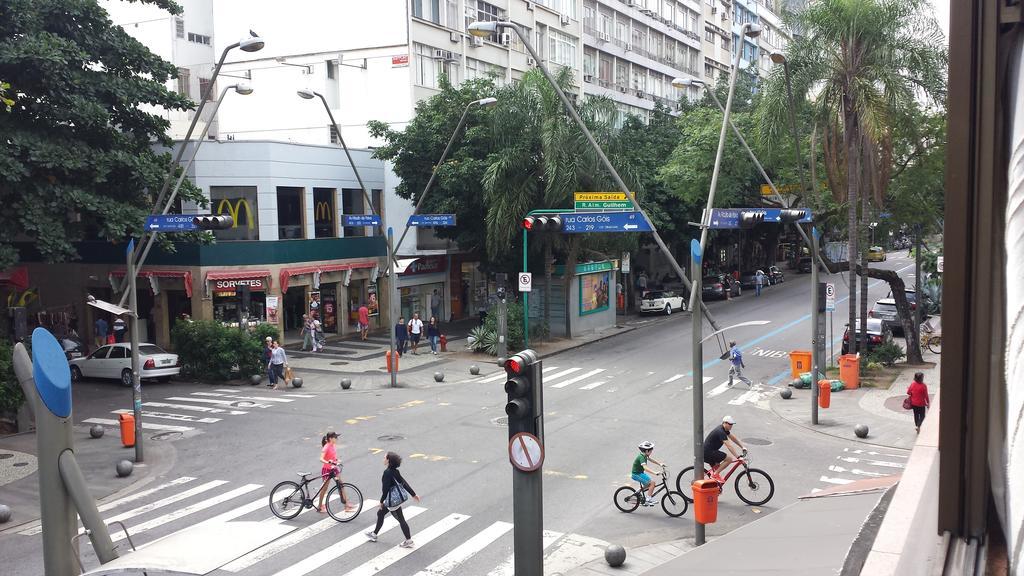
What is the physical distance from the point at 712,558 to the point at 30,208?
2039cm

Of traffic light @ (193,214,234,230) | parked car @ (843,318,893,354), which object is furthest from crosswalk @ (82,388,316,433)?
parked car @ (843,318,893,354)

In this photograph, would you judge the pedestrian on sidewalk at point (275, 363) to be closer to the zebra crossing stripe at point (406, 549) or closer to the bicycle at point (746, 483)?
the zebra crossing stripe at point (406, 549)

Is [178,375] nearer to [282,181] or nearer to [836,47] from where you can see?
[282,181]

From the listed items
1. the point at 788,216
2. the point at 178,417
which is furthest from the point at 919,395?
the point at 178,417

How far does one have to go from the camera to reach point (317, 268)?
3650 cm

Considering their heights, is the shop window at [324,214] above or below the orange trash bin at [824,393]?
above

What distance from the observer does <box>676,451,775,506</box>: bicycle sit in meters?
14.4

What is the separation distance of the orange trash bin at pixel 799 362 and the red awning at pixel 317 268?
65.9 feet

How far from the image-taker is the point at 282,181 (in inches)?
1378

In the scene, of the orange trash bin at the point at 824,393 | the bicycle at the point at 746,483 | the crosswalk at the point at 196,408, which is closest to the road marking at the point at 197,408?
the crosswalk at the point at 196,408

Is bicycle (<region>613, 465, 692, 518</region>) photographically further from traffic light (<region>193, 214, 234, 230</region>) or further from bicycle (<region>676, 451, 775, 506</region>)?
traffic light (<region>193, 214, 234, 230</region>)

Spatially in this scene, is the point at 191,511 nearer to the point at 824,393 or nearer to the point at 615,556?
the point at 615,556

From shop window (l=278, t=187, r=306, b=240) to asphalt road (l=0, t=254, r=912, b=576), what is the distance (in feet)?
32.7

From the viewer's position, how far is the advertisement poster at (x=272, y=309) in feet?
109
